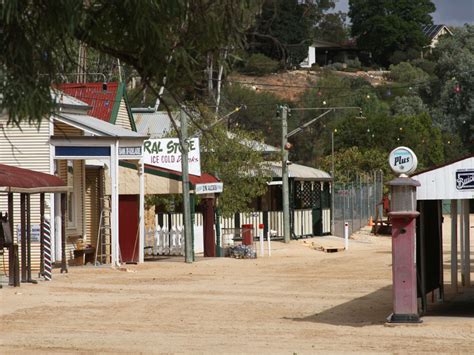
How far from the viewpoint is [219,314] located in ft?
65.4

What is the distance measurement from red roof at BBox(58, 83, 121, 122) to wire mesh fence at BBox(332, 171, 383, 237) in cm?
1822

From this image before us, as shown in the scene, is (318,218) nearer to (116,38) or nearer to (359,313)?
(359,313)

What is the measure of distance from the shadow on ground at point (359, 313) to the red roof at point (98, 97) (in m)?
14.1

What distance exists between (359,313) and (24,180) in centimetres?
746

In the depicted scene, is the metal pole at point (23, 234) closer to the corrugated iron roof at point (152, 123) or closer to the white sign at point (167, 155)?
the white sign at point (167, 155)

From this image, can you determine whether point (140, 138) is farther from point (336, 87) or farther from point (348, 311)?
point (336, 87)

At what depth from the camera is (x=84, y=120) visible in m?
31.4

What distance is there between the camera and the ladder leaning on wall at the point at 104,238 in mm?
32688

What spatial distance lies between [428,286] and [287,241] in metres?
25.1

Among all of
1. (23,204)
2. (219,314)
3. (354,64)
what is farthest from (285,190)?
(354,64)

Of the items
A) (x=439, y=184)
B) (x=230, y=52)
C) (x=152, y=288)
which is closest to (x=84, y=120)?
(x=152, y=288)

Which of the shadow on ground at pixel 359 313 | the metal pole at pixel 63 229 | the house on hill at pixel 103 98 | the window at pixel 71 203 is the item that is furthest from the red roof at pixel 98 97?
→ the shadow on ground at pixel 359 313

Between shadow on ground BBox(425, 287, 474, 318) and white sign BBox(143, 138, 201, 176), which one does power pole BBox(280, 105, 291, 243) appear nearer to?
white sign BBox(143, 138, 201, 176)

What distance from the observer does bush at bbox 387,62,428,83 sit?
118044 mm
